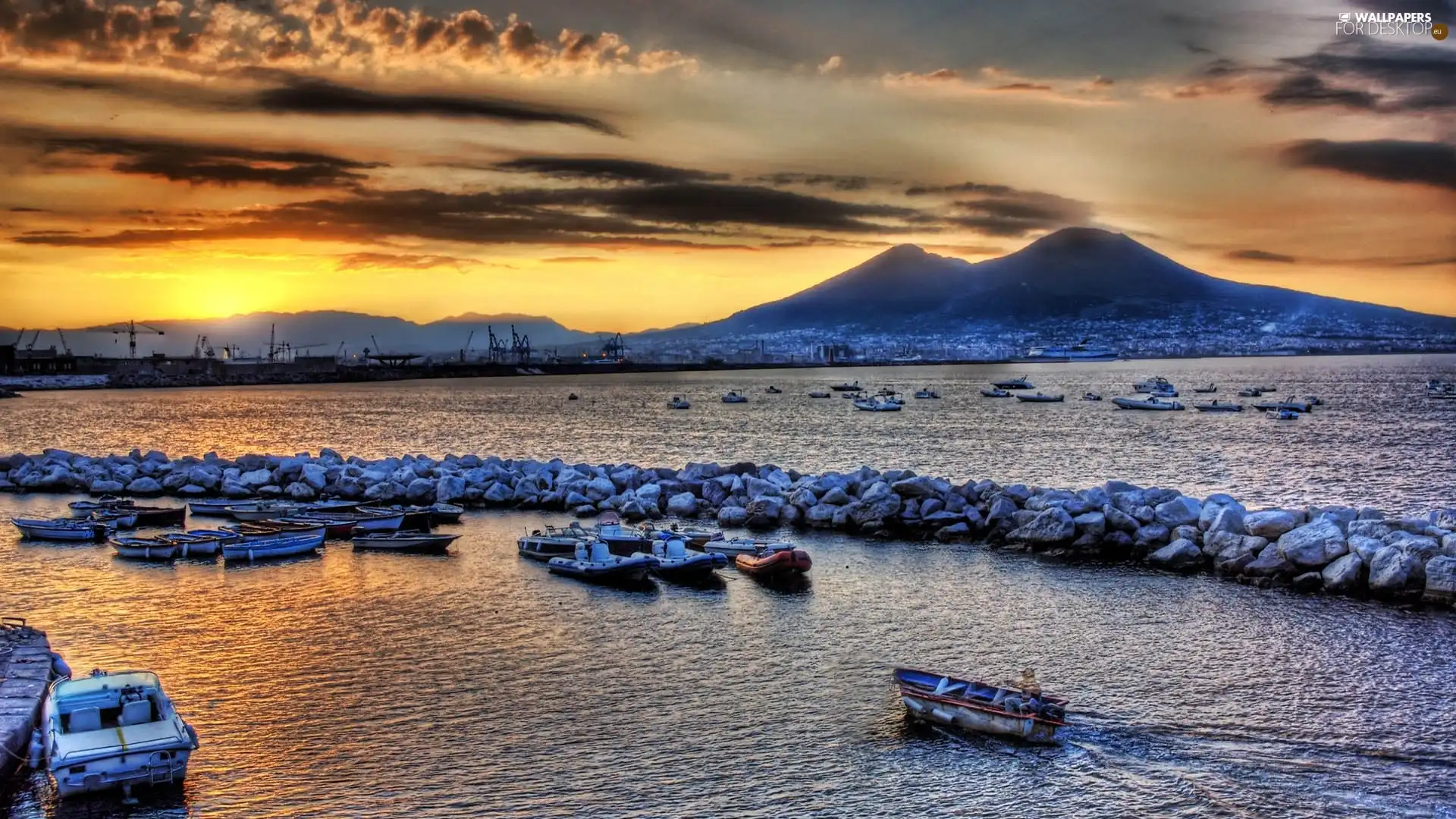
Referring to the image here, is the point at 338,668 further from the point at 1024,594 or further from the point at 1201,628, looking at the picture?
the point at 1201,628

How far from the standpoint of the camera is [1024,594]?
86.8ft

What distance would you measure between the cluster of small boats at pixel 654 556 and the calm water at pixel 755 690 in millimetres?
821

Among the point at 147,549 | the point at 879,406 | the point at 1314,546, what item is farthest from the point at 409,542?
the point at 879,406

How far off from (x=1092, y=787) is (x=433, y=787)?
9360 mm

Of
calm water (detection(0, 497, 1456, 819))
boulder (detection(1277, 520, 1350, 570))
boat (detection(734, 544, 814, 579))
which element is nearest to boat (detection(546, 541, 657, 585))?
calm water (detection(0, 497, 1456, 819))

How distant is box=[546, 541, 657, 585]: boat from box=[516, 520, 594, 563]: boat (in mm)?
926

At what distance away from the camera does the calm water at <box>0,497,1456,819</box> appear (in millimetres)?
15484

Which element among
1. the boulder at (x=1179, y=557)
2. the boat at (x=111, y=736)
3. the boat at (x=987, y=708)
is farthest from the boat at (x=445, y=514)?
the boat at (x=987, y=708)

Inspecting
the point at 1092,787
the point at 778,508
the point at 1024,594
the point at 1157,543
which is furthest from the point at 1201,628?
the point at 778,508

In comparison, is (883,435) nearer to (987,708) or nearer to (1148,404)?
(1148,404)

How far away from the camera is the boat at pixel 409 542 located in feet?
110

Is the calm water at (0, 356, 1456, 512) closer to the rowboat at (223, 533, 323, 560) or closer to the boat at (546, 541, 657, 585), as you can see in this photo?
the boat at (546, 541, 657, 585)

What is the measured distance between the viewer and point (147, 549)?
32688mm

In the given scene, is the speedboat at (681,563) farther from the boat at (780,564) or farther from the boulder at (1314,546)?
the boulder at (1314,546)
